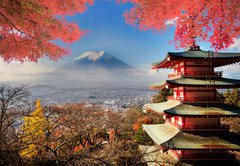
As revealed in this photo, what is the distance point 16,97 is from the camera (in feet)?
32.4

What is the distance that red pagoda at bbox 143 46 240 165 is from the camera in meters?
9.41

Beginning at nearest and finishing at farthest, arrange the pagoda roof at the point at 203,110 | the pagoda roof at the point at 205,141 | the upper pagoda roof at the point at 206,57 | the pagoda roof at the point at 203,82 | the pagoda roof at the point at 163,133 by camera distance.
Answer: the pagoda roof at the point at 205,141 < the pagoda roof at the point at 203,110 < the pagoda roof at the point at 163,133 < the pagoda roof at the point at 203,82 < the upper pagoda roof at the point at 206,57

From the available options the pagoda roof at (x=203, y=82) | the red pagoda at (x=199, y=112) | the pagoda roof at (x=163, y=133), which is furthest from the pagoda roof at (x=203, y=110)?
the pagoda roof at (x=163, y=133)

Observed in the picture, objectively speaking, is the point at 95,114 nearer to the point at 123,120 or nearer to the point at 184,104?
the point at 123,120

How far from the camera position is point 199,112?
384 inches

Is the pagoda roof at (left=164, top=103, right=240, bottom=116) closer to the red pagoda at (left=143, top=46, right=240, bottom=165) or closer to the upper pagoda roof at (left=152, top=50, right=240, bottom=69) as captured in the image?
the red pagoda at (left=143, top=46, right=240, bottom=165)

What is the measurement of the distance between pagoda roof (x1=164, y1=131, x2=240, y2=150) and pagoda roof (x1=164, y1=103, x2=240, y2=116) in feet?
3.46

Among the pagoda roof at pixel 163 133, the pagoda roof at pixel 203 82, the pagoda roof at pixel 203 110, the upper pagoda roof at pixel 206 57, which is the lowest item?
the pagoda roof at pixel 163 133

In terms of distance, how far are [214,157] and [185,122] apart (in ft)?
6.83

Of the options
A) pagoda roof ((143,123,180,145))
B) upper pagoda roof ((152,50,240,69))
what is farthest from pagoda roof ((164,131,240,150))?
upper pagoda roof ((152,50,240,69))

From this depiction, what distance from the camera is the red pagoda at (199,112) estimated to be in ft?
30.9

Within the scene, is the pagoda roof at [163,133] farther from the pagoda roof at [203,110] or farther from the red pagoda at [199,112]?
the pagoda roof at [203,110]

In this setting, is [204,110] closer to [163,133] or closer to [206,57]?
[163,133]

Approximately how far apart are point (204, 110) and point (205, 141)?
1446 millimetres
